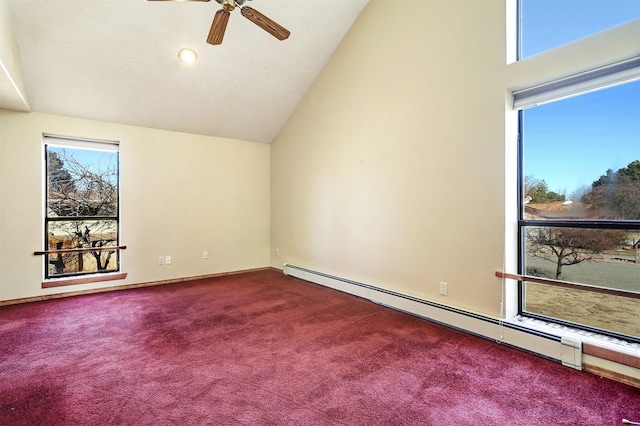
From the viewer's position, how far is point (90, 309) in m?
3.39

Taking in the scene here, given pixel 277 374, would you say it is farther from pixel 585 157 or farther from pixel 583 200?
pixel 585 157

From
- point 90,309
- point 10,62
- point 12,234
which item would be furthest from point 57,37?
point 90,309

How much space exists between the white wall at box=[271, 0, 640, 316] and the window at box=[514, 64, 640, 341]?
0.16 meters

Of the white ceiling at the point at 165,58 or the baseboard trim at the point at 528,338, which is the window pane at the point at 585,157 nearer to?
the baseboard trim at the point at 528,338

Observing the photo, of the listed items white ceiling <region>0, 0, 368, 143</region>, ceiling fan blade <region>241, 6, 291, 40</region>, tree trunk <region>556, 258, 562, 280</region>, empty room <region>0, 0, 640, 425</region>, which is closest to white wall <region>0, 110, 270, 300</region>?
empty room <region>0, 0, 640, 425</region>

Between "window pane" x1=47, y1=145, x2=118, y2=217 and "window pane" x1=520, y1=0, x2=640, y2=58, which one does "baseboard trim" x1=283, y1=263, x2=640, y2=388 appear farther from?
"window pane" x1=47, y1=145, x2=118, y2=217

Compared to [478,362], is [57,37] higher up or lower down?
higher up

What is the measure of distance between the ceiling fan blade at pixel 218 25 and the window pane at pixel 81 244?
3.04 meters

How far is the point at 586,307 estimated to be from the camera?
7.59ft

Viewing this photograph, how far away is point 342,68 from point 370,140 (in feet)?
3.66

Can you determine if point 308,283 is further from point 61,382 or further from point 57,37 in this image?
point 57,37

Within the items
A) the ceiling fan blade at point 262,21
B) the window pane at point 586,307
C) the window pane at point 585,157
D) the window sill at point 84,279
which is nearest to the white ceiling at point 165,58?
the ceiling fan blade at point 262,21

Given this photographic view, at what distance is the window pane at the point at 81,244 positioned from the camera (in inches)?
154

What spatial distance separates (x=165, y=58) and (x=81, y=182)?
2.07m
